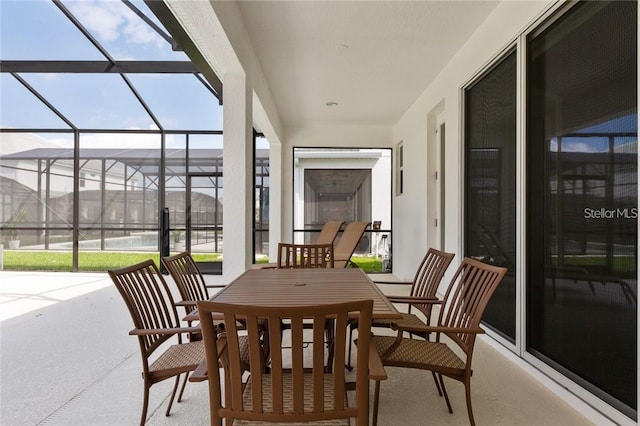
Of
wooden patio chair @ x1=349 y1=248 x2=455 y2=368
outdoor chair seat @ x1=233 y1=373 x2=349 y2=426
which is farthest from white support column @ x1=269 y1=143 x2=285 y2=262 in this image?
outdoor chair seat @ x1=233 y1=373 x2=349 y2=426

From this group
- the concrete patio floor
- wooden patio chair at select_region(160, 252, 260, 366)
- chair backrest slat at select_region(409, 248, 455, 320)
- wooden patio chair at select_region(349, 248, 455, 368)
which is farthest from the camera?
chair backrest slat at select_region(409, 248, 455, 320)

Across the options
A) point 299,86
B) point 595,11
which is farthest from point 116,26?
point 595,11

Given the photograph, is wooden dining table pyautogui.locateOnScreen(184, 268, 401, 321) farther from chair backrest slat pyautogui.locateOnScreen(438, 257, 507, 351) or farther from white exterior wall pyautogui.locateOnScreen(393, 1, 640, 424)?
white exterior wall pyautogui.locateOnScreen(393, 1, 640, 424)

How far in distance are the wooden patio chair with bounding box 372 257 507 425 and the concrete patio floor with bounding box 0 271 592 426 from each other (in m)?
0.24

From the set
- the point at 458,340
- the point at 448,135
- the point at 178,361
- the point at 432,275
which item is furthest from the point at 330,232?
the point at 178,361

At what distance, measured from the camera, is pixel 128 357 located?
2.82m

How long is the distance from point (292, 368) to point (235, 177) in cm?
238

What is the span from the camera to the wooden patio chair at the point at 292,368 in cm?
104

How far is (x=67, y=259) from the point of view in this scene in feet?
22.0

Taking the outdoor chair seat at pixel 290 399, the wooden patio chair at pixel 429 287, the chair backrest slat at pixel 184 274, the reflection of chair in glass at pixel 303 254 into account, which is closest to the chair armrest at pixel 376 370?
the outdoor chair seat at pixel 290 399

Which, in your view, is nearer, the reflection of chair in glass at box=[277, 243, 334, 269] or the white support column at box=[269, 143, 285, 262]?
the reflection of chair in glass at box=[277, 243, 334, 269]

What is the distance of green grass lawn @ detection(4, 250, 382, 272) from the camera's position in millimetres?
6582

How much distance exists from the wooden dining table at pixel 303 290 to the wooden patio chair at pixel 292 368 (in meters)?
0.41

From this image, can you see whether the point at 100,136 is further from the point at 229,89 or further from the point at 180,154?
the point at 229,89
